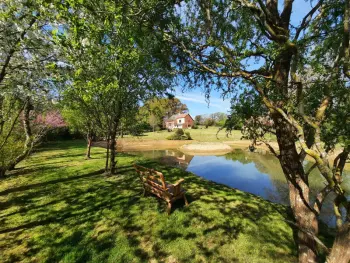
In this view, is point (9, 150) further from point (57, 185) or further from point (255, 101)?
point (255, 101)

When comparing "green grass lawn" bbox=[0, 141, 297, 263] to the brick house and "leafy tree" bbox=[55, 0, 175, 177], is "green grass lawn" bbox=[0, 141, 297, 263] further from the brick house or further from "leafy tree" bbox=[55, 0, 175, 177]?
the brick house

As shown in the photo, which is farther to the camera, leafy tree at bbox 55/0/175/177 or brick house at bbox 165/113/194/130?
brick house at bbox 165/113/194/130

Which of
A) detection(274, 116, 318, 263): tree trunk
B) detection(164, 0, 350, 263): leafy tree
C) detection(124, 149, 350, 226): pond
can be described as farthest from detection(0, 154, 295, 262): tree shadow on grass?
detection(124, 149, 350, 226): pond

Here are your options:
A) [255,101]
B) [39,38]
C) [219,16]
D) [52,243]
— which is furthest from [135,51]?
[52,243]

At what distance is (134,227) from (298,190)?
13.1 ft

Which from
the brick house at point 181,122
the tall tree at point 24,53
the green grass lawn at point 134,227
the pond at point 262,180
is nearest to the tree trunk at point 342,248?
the green grass lawn at point 134,227

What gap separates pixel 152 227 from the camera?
16.2 ft

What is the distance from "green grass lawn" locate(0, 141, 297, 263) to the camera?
4.06 metres

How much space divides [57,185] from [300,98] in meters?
9.20

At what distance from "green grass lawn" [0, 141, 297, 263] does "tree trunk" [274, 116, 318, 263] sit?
996 mm

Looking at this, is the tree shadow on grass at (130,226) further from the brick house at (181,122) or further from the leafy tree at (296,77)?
the brick house at (181,122)

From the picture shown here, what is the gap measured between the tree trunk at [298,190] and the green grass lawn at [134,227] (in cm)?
100

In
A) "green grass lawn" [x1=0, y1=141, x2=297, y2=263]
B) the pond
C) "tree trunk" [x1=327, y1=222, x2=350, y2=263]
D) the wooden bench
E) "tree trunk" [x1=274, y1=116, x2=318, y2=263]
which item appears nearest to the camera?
"tree trunk" [x1=327, y1=222, x2=350, y2=263]

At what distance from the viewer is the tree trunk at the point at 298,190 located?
3129 millimetres
